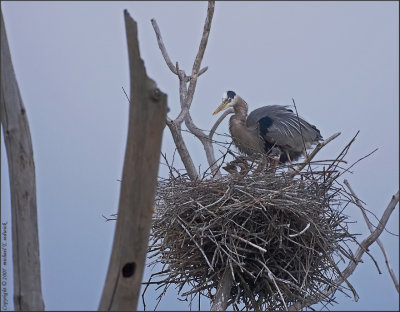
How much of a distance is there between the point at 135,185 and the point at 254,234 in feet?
4.68

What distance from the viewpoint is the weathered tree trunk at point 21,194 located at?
1.67m

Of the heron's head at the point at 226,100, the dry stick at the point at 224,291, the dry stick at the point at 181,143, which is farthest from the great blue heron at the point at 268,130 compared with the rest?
the dry stick at the point at 224,291

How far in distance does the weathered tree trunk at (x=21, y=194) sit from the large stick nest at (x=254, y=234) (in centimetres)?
115

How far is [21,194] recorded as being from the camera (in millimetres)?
1690

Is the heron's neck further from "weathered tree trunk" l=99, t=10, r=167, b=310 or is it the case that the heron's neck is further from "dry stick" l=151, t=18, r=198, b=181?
"weathered tree trunk" l=99, t=10, r=167, b=310

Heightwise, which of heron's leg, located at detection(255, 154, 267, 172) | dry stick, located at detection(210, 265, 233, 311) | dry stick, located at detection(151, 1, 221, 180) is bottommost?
dry stick, located at detection(210, 265, 233, 311)

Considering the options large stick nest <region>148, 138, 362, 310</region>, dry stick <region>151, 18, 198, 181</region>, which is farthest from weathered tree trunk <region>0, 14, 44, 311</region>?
dry stick <region>151, 18, 198, 181</region>

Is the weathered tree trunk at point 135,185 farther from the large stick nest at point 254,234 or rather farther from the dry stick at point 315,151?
the dry stick at point 315,151

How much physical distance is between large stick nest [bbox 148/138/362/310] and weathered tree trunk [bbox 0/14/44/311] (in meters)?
1.15

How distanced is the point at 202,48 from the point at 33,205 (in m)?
2.04

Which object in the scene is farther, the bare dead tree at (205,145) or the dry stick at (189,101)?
the dry stick at (189,101)

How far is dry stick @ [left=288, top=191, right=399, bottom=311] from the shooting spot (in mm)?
3045

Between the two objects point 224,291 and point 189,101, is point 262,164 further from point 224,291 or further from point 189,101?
point 224,291

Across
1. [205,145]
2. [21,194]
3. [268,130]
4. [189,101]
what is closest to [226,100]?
[268,130]
